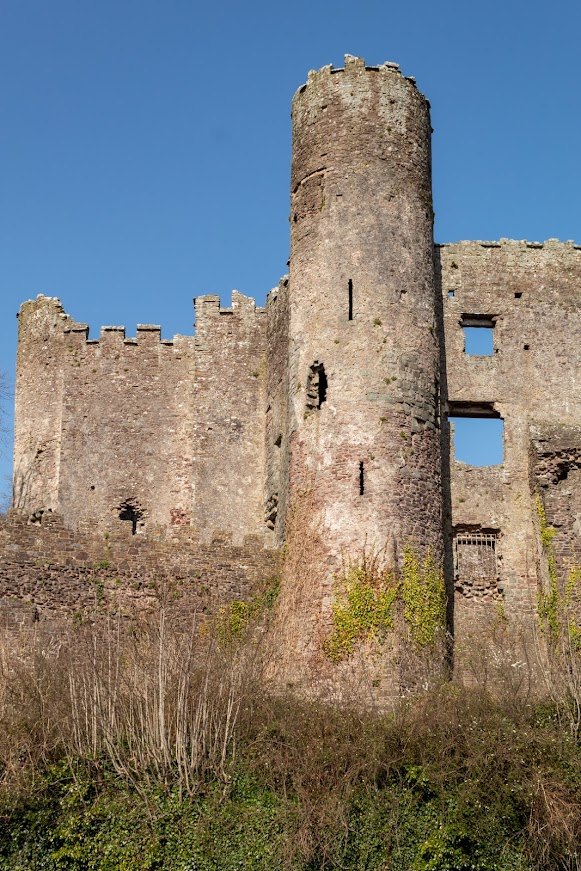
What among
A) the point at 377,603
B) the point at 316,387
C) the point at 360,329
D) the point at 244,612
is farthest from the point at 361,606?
the point at 360,329

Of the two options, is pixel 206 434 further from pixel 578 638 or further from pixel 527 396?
pixel 578 638

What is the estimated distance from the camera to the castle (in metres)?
27.2

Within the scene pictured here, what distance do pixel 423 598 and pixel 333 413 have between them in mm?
3867

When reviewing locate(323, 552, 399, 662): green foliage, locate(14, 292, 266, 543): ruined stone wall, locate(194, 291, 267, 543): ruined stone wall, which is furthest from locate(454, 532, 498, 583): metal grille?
locate(14, 292, 266, 543): ruined stone wall

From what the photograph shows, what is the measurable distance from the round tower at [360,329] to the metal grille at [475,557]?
2181mm

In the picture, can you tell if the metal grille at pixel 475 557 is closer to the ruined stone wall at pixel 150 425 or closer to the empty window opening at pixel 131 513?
the ruined stone wall at pixel 150 425

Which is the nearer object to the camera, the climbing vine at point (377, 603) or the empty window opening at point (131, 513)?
the climbing vine at point (377, 603)

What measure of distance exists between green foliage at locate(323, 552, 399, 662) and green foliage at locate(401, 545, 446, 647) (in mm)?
328

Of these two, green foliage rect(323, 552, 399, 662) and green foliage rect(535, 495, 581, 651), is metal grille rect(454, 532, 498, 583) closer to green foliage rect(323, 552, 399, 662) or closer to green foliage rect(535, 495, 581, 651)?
green foliage rect(535, 495, 581, 651)

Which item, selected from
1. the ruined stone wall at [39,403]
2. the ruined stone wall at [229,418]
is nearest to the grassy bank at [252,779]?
the ruined stone wall at [229,418]

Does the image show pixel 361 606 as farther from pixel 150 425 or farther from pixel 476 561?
pixel 150 425

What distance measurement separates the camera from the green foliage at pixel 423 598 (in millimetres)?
26422

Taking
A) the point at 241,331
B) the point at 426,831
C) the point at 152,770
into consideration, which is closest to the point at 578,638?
the point at 426,831

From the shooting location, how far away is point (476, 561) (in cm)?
2980
